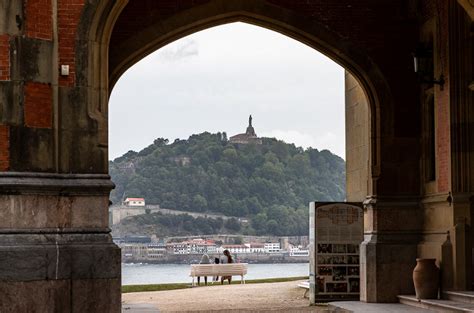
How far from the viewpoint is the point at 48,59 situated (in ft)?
41.4

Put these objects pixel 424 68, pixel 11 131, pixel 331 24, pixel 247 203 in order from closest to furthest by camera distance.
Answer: pixel 11 131
pixel 424 68
pixel 331 24
pixel 247 203

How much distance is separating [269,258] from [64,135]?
8027cm

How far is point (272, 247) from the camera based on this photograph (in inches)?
3339

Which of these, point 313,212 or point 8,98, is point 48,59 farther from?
point 313,212

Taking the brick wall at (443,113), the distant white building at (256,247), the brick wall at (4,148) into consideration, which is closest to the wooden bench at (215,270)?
the brick wall at (443,113)

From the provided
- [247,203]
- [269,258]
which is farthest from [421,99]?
[269,258]

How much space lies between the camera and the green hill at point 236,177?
244 ft

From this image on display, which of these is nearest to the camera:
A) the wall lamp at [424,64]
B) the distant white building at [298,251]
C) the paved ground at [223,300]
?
the wall lamp at [424,64]

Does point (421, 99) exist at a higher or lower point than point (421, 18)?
lower

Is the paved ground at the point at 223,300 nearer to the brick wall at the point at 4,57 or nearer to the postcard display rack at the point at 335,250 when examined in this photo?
the postcard display rack at the point at 335,250

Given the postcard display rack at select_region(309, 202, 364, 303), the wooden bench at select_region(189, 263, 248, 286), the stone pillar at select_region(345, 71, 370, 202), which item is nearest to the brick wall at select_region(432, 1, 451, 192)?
the postcard display rack at select_region(309, 202, 364, 303)

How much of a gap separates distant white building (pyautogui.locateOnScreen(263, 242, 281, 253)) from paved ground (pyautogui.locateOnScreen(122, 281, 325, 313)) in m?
59.1

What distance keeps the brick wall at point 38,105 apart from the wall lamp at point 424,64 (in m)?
6.97

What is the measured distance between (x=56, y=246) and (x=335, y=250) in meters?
7.81
